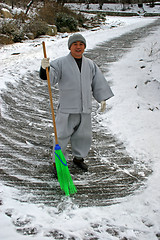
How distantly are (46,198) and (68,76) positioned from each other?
1.20 metres

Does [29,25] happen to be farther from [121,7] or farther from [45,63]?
[121,7]

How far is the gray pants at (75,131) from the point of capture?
241 centimetres

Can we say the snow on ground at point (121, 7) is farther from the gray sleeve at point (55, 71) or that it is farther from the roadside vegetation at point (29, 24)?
the gray sleeve at point (55, 71)

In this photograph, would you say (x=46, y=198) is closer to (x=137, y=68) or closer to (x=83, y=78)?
(x=83, y=78)

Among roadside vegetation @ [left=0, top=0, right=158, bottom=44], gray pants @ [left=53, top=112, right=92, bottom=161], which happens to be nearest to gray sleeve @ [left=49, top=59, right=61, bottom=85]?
gray pants @ [left=53, top=112, right=92, bottom=161]

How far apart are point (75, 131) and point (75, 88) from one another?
1.62 ft

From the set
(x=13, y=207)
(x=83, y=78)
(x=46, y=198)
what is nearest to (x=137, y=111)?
(x=83, y=78)

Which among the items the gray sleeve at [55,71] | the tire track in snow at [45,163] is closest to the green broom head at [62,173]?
the tire track in snow at [45,163]

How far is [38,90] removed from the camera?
498 cm

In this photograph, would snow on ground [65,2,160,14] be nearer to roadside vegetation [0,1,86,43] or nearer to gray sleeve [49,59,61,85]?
roadside vegetation [0,1,86,43]

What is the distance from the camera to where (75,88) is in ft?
7.66

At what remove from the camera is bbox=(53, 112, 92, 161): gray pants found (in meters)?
2.41

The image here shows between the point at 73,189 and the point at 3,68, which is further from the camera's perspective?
the point at 3,68

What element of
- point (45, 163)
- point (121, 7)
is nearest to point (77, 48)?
point (45, 163)
